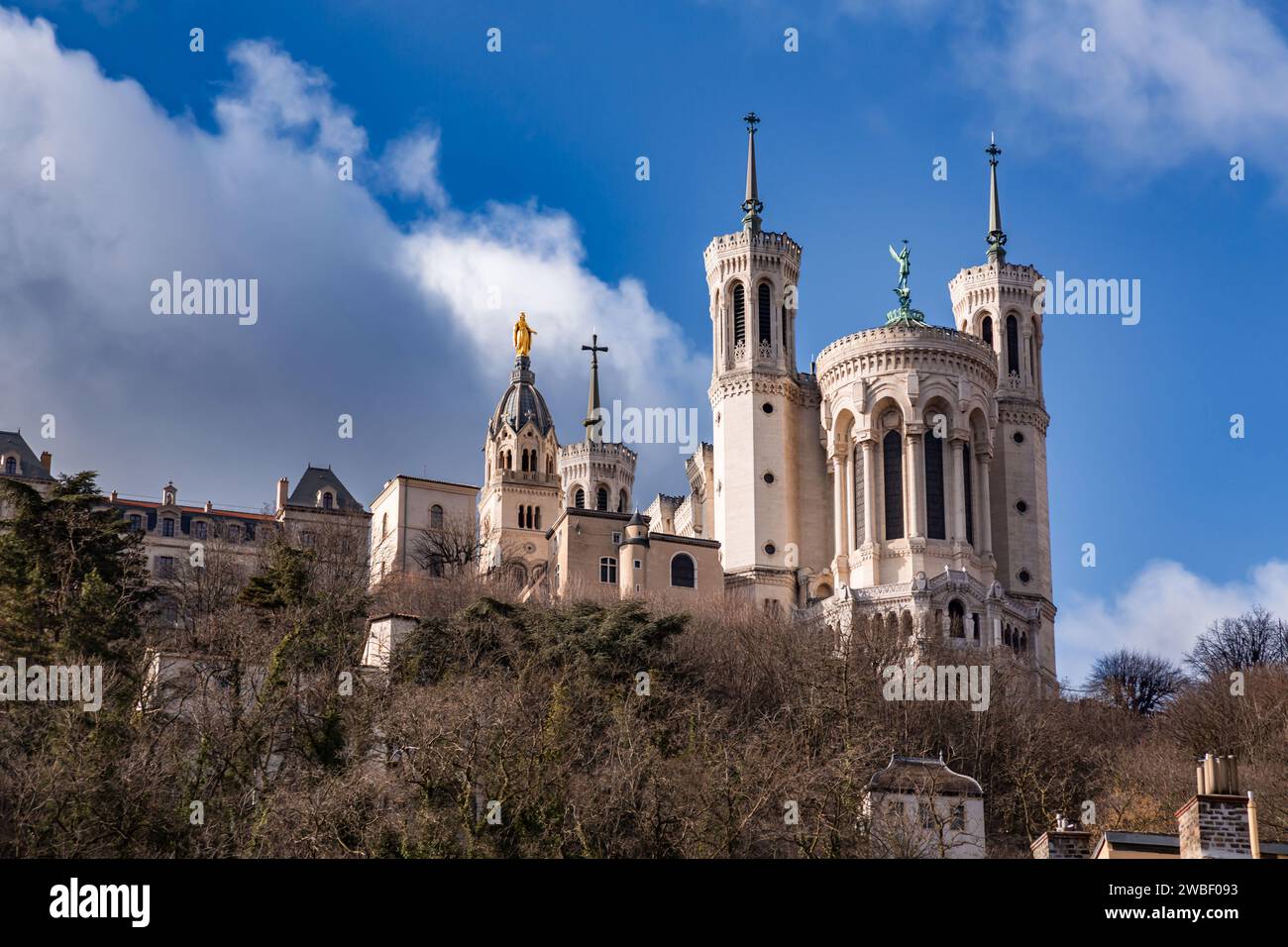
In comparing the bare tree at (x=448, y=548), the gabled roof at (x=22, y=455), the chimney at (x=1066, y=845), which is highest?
the gabled roof at (x=22, y=455)

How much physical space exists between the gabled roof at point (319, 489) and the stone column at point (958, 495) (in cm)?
3297

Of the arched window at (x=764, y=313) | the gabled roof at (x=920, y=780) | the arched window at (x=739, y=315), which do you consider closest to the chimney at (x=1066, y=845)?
the gabled roof at (x=920, y=780)

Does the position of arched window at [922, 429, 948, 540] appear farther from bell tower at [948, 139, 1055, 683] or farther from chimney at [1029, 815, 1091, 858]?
chimney at [1029, 815, 1091, 858]

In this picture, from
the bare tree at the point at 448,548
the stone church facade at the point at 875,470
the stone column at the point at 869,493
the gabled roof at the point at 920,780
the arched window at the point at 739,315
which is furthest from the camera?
the arched window at the point at 739,315

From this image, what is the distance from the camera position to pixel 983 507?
8375cm

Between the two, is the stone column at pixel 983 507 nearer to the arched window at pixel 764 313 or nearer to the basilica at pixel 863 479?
the basilica at pixel 863 479

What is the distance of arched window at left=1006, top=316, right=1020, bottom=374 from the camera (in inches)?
3659

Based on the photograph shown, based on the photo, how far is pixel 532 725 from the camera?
44875mm

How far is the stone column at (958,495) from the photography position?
81125 millimetres

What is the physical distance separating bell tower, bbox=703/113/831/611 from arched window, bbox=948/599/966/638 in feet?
26.6

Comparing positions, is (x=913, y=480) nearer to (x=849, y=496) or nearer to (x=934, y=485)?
(x=934, y=485)
